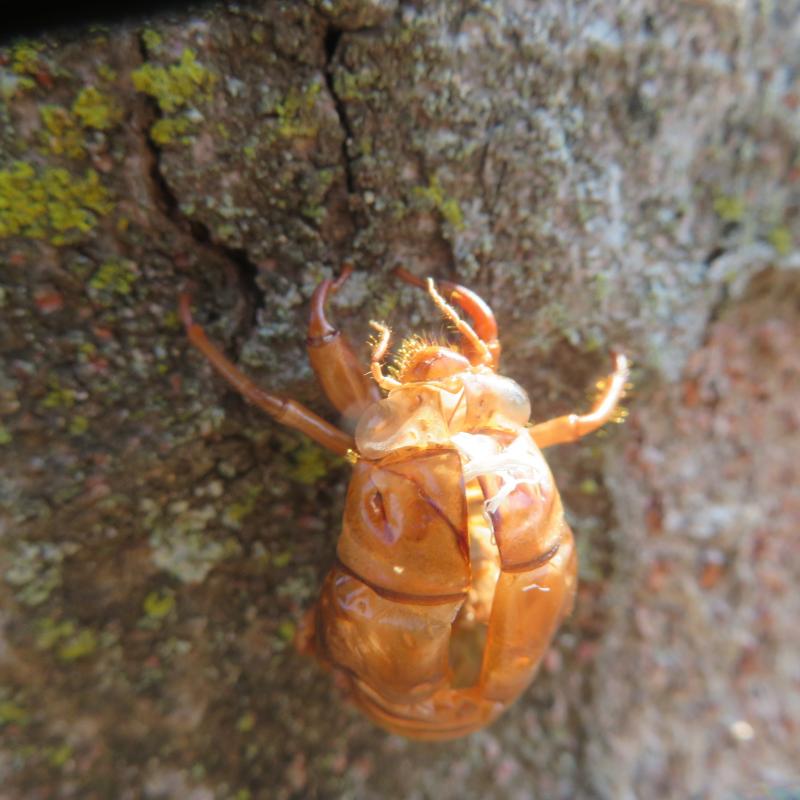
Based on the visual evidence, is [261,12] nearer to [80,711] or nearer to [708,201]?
[708,201]

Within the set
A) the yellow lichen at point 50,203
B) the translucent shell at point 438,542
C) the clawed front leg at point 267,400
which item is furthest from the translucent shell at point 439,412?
the yellow lichen at point 50,203

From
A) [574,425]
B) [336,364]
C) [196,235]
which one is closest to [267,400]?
[336,364]

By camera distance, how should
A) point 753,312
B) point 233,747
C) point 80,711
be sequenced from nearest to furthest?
→ point 80,711 → point 233,747 → point 753,312

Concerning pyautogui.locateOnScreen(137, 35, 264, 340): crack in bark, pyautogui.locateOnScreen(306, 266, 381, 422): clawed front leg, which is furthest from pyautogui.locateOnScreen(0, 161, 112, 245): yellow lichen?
pyautogui.locateOnScreen(306, 266, 381, 422): clawed front leg

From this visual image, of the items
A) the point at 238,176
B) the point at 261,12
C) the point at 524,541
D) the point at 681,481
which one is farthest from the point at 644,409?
the point at 261,12

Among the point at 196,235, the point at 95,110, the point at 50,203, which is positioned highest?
the point at 95,110

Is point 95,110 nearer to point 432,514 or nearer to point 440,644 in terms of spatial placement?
point 432,514

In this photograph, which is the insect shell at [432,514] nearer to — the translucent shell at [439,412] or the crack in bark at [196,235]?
the translucent shell at [439,412]
